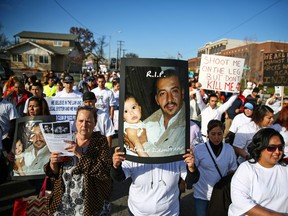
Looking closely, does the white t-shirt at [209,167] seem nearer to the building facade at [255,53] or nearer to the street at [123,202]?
the street at [123,202]

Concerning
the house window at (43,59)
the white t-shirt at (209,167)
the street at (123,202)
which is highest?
the house window at (43,59)

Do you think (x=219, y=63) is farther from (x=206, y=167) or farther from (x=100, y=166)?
(x=100, y=166)

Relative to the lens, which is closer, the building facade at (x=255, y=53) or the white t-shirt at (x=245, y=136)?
the white t-shirt at (x=245, y=136)

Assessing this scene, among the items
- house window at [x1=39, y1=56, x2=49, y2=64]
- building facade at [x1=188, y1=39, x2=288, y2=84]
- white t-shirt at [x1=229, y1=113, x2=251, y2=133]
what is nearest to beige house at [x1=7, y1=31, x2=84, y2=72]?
house window at [x1=39, y1=56, x2=49, y2=64]

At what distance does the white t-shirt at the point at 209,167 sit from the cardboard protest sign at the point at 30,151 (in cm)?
186

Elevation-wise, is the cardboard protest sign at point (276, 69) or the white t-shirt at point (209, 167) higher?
the cardboard protest sign at point (276, 69)

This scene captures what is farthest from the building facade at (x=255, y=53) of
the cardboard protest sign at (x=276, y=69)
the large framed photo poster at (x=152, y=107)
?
the large framed photo poster at (x=152, y=107)

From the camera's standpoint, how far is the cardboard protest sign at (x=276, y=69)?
28.9 ft

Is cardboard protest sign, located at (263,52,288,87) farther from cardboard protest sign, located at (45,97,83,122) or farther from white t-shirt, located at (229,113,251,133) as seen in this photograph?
cardboard protest sign, located at (45,97,83,122)

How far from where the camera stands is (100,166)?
234cm

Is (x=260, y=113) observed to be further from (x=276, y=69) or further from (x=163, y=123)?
(x=276, y=69)

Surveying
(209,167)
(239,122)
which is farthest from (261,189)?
(239,122)

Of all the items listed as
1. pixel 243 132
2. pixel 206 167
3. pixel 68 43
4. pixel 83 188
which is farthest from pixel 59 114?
pixel 68 43

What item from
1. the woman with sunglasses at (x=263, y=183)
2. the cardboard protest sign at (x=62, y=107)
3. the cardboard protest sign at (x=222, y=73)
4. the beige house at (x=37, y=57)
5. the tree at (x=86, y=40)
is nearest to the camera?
the woman with sunglasses at (x=263, y=183)
